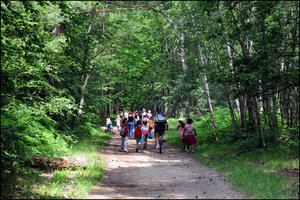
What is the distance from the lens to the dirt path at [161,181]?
6281mm

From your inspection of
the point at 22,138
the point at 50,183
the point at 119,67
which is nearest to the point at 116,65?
the point at 119,67

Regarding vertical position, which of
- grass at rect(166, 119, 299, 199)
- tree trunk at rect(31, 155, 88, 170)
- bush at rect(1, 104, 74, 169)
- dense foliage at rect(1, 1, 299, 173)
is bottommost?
grass at rect(166, 119, 299, 199)

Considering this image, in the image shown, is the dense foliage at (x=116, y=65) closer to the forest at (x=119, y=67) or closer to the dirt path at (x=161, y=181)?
the forest at (x=119, y=67)

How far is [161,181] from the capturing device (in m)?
7.74

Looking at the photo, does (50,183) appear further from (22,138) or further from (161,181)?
(161,181)

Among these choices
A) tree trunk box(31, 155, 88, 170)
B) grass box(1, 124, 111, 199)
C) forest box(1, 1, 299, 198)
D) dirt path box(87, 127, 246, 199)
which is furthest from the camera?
tree trunk box(31, 155, 88, 170)

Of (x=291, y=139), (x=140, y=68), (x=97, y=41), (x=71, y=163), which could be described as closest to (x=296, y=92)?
(x=291, y=139)

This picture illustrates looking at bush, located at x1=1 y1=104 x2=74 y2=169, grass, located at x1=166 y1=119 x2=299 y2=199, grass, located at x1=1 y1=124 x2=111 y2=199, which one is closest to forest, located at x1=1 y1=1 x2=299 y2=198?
bush, located at x1=1 y1=104 x2=74 y2=169

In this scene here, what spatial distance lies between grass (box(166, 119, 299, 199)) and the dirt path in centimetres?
38

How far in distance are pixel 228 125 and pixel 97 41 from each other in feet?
34.2

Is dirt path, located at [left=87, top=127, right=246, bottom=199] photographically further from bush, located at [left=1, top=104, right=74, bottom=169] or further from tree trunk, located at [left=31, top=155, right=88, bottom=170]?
bush, located at [left=1, top=104, right=74, bottom=169]

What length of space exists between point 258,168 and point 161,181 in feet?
9.95

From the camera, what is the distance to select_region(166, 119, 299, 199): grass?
19.9 feet

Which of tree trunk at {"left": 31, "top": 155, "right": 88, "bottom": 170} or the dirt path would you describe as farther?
tree trunk at {"left": 31, "top": 155, "right": 88, "bottom": 170}
